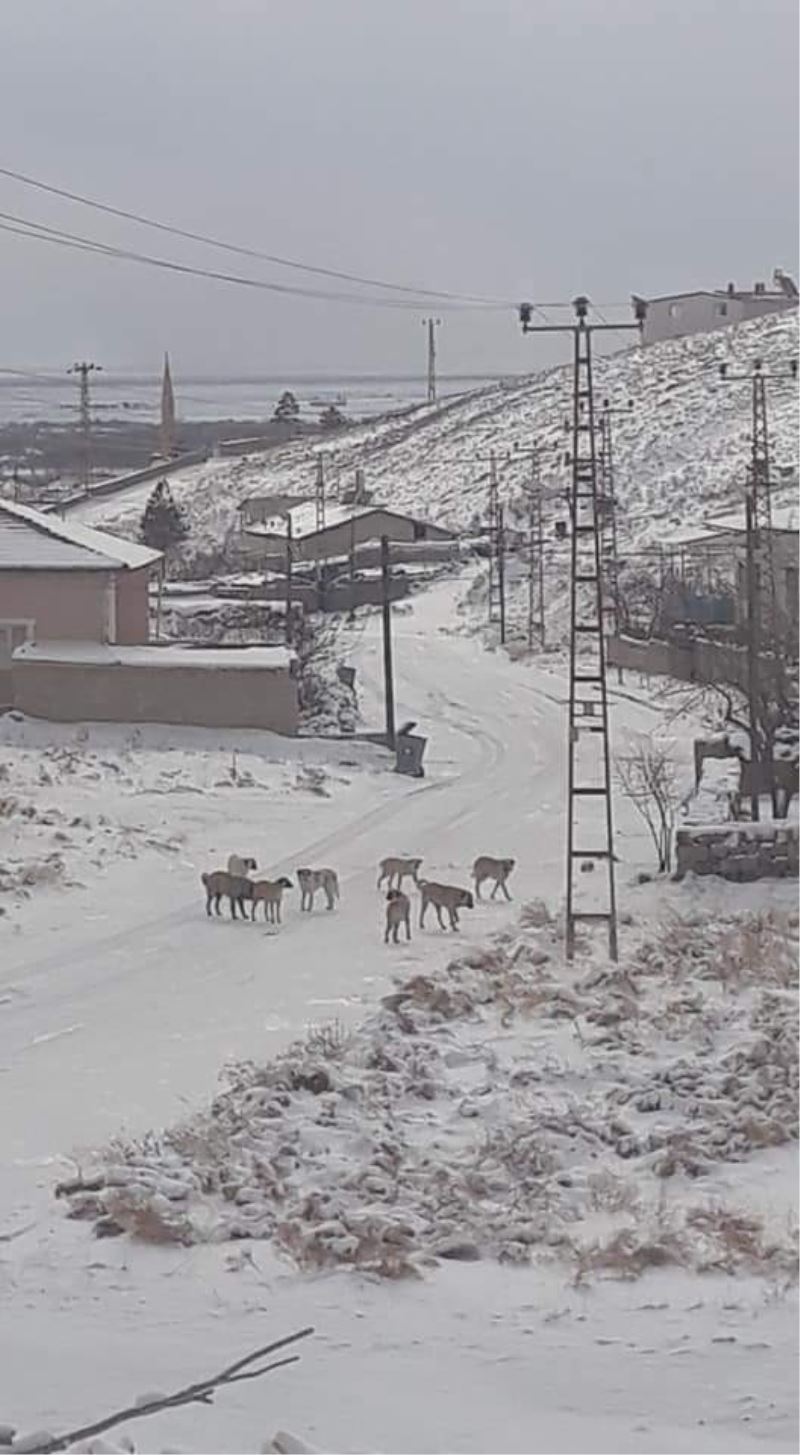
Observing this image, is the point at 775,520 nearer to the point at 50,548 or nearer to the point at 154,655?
the point at 50,548

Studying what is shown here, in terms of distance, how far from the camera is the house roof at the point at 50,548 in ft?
87.8

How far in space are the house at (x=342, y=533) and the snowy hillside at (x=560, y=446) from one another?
A: 4.75 m

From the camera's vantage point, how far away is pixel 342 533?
5438 cm

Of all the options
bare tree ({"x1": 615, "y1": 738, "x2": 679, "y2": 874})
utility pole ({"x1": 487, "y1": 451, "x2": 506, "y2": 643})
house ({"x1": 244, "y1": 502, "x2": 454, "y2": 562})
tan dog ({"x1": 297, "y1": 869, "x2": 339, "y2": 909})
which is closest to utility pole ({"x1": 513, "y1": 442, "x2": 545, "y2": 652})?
utility pole ({"x1": 487, "y1": 451, "x2": 506, "y2": 643})

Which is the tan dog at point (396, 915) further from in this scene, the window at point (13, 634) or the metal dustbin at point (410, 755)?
the window at point (13, 634)

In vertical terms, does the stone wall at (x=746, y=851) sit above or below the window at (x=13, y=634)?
below

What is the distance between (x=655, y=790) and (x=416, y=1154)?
346 inches

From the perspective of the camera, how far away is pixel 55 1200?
307 inches

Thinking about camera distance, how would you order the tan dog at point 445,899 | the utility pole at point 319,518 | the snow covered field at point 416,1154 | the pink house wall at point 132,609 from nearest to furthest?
1. the snow covered field at point 416,1154
2. the tan dog at point 445,899
3. the pink house wall at point 132,609
4. the utility pole at point 319,518

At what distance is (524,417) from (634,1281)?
224 ft

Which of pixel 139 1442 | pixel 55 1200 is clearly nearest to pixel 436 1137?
pixel 55 1200

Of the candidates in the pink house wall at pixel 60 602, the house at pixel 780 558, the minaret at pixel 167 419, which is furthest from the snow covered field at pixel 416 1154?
the minaret at pixel 167 419

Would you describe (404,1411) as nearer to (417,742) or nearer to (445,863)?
(445,863)

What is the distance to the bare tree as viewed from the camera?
658 inches
